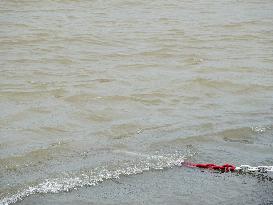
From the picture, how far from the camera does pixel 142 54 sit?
9625 millimetres

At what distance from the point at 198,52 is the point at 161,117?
423 centimetres

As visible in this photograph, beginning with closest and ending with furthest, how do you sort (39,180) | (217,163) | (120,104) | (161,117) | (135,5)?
(39,180) → (217,163) → (161,117) → (120,104) → (135,5)

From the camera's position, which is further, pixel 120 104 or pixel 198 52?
pixel 198 52

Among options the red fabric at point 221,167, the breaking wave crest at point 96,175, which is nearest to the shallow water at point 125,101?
the breaking wave crest at point 96,175

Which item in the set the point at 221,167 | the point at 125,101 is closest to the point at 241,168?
the point at 221,167

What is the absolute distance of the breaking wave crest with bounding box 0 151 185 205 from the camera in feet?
12.9

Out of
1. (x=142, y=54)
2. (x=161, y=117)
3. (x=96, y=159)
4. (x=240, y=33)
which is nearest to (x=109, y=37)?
(x=142, y=54)

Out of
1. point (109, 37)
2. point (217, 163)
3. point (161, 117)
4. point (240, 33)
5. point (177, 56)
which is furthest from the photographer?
point (240, 33)

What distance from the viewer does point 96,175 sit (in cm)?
425

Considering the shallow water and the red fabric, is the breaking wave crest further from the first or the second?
the red fabric

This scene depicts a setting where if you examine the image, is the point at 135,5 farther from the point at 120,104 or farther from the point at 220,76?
the point at 120,104

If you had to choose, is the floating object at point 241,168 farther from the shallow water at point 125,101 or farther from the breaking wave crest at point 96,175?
the breaking wave crest at point 96,175

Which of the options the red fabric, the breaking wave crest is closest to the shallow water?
the breaking wave crest

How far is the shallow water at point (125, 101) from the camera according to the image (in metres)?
4.48
